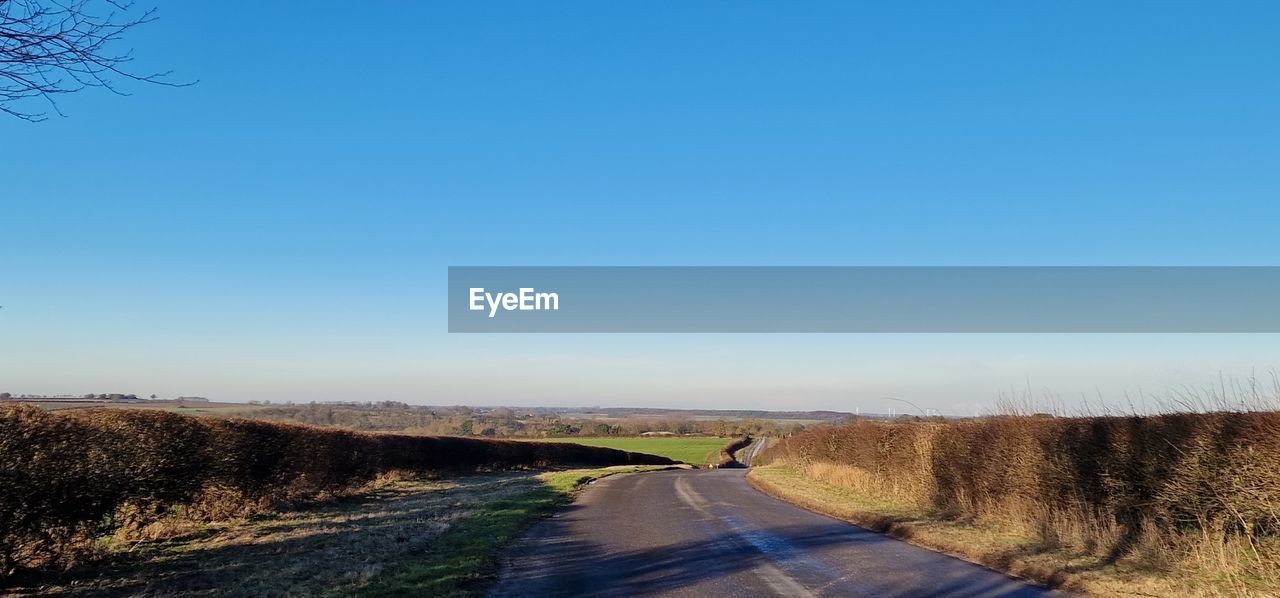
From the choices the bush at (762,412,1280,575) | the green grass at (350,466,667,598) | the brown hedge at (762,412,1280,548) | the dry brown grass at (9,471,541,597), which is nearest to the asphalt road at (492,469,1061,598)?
the green grass at (350,466,667,598)

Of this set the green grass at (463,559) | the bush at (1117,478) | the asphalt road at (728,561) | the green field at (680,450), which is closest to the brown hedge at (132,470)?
the green grass at (463,559)

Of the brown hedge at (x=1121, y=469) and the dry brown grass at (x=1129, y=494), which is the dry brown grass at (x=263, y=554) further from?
the brown hedge at (x=1121, y=469)

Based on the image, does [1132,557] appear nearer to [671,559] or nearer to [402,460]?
[671,559]

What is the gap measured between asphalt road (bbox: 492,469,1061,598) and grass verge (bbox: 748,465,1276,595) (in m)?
0.42

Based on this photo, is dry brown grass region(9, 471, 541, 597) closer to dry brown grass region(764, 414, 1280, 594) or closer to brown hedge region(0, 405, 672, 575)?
brown hedge region(0, 405, 672, 575)

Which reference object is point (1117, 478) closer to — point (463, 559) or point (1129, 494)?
point (1129, 494)

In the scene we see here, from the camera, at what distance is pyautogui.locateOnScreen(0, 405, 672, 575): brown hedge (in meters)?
8.38

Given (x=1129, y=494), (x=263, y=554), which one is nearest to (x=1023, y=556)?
(x=1129, y=494)

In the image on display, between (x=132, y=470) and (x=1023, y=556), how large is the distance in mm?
12439

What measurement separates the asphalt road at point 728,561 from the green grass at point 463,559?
328mm

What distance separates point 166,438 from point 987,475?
14.5m

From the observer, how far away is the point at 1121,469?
11008mm

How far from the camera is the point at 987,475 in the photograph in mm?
14562

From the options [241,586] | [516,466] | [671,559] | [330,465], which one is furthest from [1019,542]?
[516,466]
